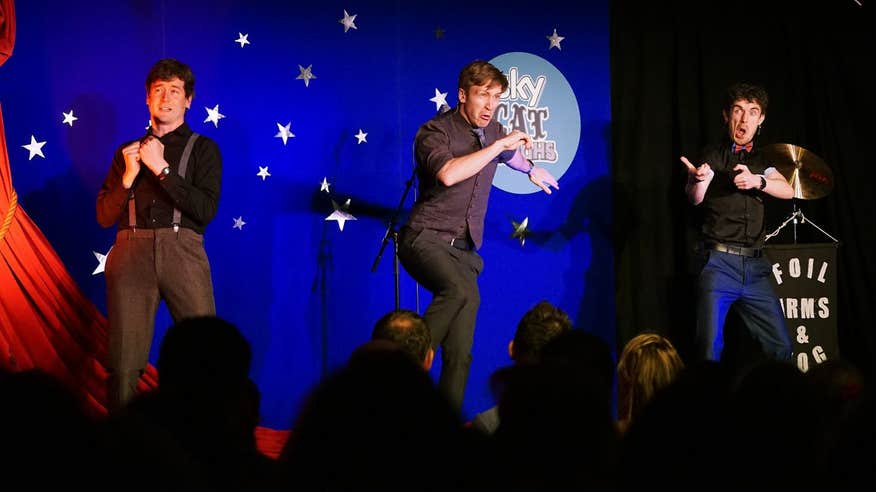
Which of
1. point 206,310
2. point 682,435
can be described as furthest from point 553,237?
point 682,435

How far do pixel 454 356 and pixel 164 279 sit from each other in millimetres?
1311

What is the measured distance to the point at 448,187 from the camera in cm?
460

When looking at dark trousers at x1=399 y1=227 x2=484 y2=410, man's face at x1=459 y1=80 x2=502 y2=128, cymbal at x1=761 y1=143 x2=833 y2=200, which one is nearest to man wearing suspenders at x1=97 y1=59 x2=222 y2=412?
dark trousers at x1=399 y1=227 x2=484 y2=410

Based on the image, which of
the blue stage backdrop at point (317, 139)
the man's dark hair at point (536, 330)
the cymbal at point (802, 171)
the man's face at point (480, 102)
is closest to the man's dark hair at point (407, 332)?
the man's dark hair at point (536, 330)

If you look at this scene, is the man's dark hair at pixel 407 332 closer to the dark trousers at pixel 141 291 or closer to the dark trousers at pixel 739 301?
the dark trousers at pixel 141 291

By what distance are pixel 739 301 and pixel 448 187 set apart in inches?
73.2

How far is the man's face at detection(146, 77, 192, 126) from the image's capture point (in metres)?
4.30

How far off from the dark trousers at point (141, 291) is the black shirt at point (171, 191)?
0.07 meters

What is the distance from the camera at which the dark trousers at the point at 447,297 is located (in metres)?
4.35

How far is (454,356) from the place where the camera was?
14.4 ft

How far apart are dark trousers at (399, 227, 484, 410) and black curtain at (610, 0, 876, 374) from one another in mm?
1805

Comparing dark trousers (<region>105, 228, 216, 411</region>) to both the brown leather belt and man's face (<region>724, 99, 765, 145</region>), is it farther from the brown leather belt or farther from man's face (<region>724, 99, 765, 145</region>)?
man's face (<region>724, 99, 765, 145</region>)

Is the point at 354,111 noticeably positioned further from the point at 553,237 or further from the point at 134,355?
the point at 134,355

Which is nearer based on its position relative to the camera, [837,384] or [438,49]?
[837,384]
